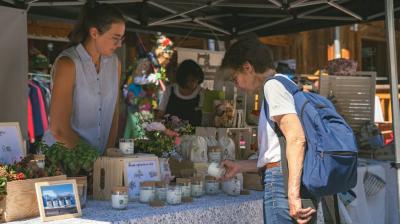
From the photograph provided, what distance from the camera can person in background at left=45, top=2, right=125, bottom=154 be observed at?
230cm

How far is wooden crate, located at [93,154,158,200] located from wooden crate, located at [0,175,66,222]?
32 centimetres

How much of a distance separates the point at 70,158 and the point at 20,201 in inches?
11.1

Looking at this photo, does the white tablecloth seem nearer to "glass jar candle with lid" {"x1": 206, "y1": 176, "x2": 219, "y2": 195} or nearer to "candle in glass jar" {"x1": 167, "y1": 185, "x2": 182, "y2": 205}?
"glass jar candle with lid" {"x1": 206, "y1": 176, "x2": 219, "y2": 195}

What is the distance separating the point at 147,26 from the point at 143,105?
5.09ft

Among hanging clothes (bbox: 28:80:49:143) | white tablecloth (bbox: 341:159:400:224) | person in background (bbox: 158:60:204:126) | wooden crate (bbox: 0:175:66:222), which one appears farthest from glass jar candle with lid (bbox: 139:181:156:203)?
hanging clothes (bbox: 28:80:49:143)

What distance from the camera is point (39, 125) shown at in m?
5.04

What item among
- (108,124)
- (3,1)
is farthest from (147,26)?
(108,124)

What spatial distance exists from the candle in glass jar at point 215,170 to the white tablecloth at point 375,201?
3.91ft

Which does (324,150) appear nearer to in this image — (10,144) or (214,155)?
(214,155)

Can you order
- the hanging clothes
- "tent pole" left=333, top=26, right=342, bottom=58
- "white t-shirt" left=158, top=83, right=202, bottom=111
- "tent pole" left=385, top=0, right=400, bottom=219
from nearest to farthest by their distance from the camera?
"tent pole" left=385, top=0, right=400, bottom=219 < "white t-shirt" left=158, top=83, right=202, bottom=111 < the hanging clothes < "tent pole" left=333, top=26, right=342, bottom=58

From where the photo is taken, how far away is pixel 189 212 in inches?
79.7

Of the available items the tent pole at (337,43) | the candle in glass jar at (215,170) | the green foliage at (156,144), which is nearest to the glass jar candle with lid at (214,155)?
the candle in glass jar at (215,170)

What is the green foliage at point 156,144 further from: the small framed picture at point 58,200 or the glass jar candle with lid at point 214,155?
the small framed picture at point 58,200

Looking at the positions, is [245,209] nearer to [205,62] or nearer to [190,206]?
Answer: [190,206]
